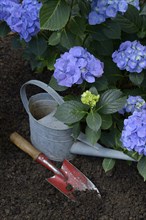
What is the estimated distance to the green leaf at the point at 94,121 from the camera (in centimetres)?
221

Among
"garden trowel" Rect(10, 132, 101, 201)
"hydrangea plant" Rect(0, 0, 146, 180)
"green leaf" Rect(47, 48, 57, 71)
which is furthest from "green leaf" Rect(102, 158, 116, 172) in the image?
"green leaf" Rect(47, 48, 57, 71)

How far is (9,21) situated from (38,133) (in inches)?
23.7

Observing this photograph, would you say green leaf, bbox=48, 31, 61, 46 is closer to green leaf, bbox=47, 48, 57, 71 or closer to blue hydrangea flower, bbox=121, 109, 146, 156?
green leaf, bbox=47, 48, 57, 71

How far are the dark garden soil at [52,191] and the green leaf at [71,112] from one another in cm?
43

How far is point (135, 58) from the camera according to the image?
231 centimetres

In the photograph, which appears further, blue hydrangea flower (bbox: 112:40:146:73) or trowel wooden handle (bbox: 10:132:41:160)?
trowel wooden handle (bbox: 10:132:41:160)

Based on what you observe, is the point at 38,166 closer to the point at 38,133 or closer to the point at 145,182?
the point at 38,133

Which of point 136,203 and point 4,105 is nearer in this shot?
point 136,203

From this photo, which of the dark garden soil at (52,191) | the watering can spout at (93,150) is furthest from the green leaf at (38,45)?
the dark garden soil at (52,191)

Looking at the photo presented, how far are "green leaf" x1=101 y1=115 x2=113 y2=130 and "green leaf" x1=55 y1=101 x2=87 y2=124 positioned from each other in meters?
0.10

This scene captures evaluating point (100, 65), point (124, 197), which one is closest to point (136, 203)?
point (124, 197)

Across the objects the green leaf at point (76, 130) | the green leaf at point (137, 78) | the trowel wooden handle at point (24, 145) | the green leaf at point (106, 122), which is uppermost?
the green leaf at point (137, 78)

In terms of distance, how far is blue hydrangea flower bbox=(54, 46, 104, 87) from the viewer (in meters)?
2.24

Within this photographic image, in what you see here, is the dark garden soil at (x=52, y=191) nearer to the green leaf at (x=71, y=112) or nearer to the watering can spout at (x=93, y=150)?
Answer: the watering can spout at (x=93, y=150)
